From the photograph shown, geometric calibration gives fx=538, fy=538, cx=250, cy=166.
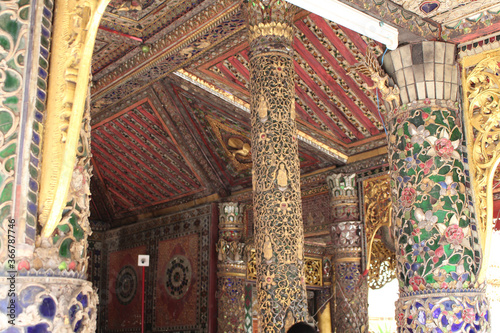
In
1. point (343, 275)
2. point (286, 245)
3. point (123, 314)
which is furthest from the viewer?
point (123, 314)

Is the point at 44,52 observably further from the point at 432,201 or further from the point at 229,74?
the point at 229,74

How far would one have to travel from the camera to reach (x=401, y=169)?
315 cm

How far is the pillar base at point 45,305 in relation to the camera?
1226 millimetres

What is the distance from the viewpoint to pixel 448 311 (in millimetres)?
2777

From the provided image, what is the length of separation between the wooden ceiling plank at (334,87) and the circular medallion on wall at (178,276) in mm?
3750

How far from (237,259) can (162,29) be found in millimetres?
3485

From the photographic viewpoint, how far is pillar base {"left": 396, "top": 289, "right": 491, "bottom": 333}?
2.77m

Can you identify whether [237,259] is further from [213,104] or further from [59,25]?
[59,25]

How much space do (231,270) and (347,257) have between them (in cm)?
194

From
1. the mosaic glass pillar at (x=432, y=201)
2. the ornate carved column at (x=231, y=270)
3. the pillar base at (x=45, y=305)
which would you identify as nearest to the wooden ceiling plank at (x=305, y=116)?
the ornate carved column at (x=231, y=270)

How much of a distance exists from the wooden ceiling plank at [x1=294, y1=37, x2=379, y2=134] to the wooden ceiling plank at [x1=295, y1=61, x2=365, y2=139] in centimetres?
7

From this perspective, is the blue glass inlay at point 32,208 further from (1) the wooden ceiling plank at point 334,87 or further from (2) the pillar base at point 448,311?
(1) the wooden ceiling plank at point 334,87

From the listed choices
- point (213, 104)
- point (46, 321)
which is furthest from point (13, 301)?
point (213, 104)

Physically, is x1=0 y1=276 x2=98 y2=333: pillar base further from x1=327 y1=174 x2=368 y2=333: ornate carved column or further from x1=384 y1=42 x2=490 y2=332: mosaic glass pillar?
x1=327 y1=174 x2=368 y2=333: ornate carved column
